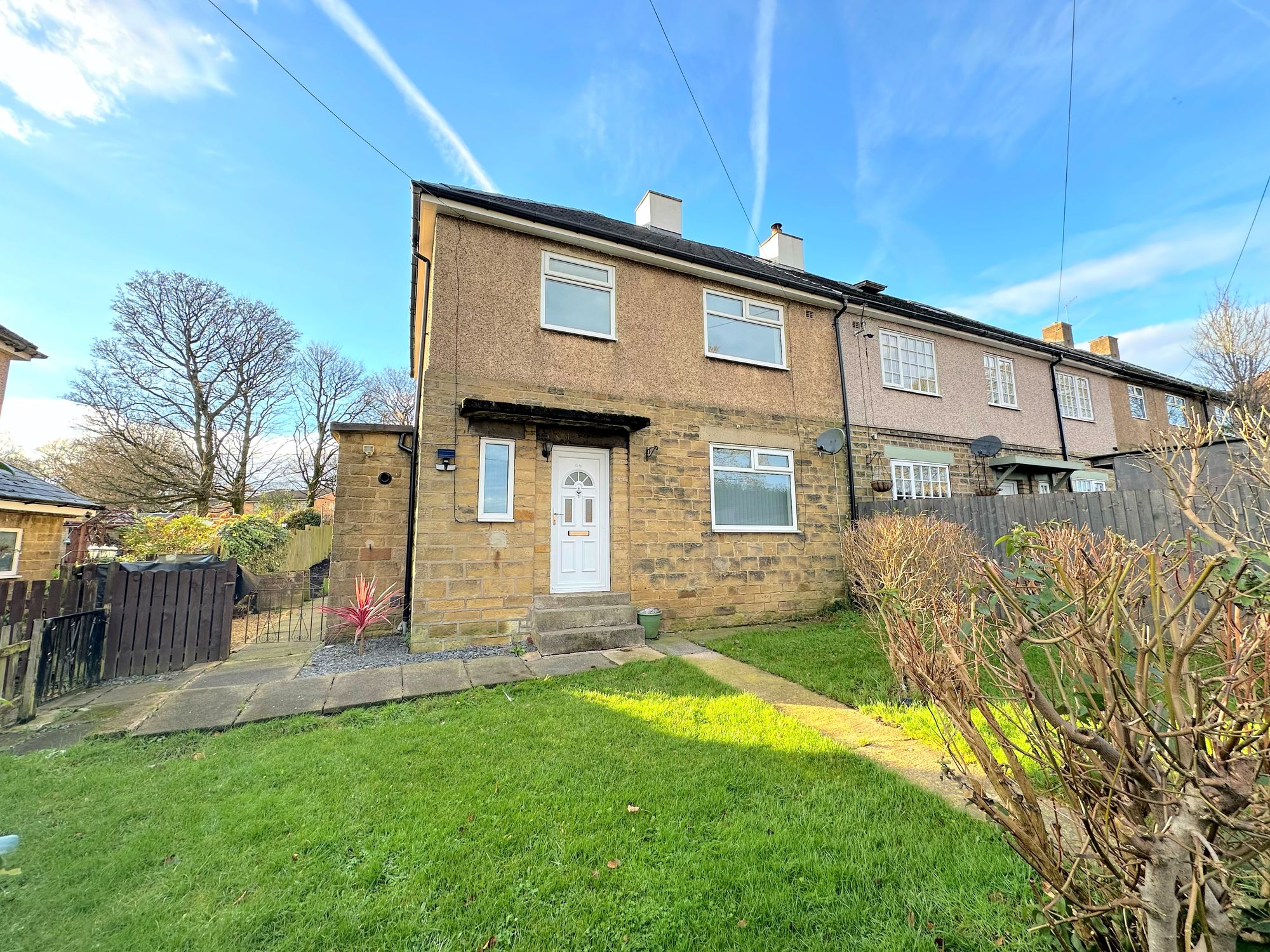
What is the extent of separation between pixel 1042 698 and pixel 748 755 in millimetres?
2566

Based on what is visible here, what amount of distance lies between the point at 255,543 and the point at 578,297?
10.7m

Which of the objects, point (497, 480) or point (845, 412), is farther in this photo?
point (845, 412)

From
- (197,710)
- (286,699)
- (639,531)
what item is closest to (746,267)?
(639,531)

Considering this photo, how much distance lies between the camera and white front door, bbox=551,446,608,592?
751cm

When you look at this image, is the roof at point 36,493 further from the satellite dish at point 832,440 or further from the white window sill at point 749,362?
the satellite dish at point 832,440

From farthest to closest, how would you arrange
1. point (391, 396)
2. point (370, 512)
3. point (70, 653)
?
point (391, 396), point (370, 512), point (70, 653)

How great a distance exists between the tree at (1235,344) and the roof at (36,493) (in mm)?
29388

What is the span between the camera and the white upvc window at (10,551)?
10.1 meters

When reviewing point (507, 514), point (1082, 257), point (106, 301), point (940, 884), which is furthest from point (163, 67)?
point (106, 301)

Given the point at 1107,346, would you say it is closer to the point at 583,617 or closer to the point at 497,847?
the point at 583,617

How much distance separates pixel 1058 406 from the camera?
1355 cm

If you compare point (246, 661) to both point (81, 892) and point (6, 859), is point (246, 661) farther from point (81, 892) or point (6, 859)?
→ point (81, 892)

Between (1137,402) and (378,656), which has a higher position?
(1137,402)

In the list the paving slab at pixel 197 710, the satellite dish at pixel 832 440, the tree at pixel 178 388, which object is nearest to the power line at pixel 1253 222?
the satellite dish at pixel 832 440
